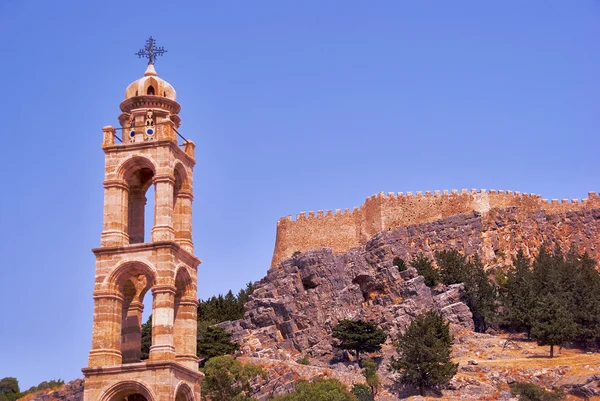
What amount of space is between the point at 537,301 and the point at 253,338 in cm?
Answer: 1903

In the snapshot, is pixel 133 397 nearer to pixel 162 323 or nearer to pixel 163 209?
pixel 162 323

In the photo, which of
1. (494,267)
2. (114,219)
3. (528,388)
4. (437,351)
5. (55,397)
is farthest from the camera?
(494,267)

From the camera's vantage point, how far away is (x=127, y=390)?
26531 mm

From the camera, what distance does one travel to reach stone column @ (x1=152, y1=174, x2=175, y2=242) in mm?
27562

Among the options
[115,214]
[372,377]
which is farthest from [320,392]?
[115,214]

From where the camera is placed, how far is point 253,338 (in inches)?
2736

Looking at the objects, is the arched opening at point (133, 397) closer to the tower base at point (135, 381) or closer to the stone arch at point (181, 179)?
the tower base at point (135, 381)

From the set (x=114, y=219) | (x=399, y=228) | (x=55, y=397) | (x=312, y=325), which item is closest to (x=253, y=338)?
(x=312, y=325)

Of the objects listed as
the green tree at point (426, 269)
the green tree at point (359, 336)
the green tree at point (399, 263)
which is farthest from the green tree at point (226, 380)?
the green tree at point (399, 263)

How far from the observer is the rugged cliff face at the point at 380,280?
7031 cm

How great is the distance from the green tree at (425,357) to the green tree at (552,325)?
600 centimetres

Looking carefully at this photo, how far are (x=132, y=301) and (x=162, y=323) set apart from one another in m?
2.30

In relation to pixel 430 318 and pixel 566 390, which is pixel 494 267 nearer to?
pixel 430 318

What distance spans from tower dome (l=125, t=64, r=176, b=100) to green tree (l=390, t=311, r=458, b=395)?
3148 cm
